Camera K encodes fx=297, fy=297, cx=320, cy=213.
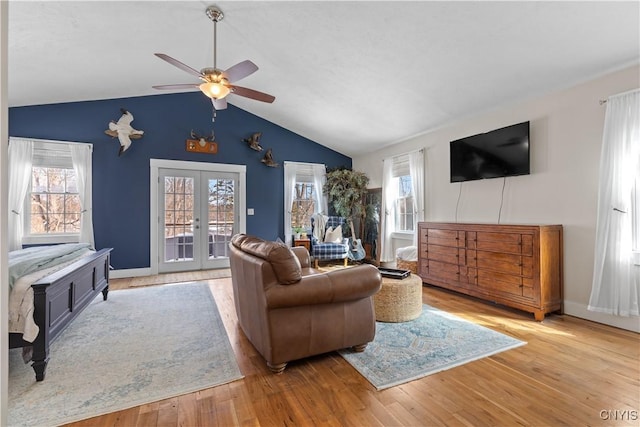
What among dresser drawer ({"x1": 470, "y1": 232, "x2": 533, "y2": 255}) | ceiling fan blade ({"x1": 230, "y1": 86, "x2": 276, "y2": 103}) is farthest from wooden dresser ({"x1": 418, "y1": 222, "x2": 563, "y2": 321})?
ceiling fan blade ({"x1": 230, "y1": 86, "x2": 276, "y2": 103})

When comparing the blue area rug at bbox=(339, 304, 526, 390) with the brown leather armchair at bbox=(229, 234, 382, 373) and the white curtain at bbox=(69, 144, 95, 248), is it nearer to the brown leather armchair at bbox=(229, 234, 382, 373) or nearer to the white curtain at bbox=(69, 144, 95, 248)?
the brown leather armchair at bbox=(229, 234, 382, 373)

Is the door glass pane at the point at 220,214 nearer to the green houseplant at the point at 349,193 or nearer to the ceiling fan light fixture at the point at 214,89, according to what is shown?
the green houseplant at the point at 349,193

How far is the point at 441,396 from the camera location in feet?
6.06

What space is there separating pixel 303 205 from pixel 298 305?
4.77 meters

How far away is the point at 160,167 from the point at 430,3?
4.90 metres

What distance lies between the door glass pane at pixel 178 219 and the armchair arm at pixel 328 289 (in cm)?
424

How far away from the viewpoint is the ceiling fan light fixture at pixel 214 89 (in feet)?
9.51

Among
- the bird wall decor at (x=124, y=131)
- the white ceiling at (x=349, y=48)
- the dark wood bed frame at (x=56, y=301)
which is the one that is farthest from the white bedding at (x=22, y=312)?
the bird wall decor at (x=124, y=131)

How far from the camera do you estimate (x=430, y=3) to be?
8.33 ft

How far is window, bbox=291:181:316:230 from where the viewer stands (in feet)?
21.9

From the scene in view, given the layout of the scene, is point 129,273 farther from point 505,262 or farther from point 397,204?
point 505,262

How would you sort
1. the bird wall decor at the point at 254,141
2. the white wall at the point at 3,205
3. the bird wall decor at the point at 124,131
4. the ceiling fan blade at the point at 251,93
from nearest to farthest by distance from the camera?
the white wall at the point at 3,205 → the ceiling fan blade at the point at 251,93 → the bird wall decor at the point at 124,131 → the bird wall decor at the point at 254,141

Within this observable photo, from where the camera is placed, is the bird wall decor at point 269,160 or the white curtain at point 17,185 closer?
the white curtain at point 17,185

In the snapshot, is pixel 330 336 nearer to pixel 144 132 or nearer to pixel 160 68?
pixel 160 68
